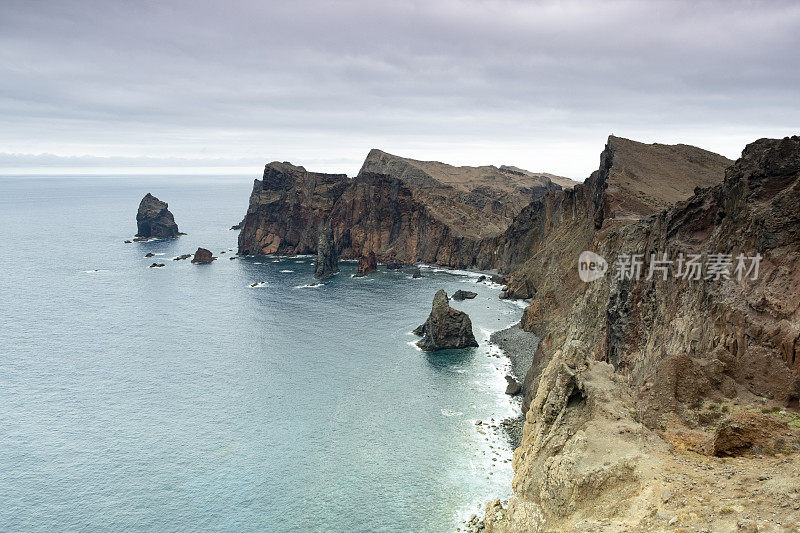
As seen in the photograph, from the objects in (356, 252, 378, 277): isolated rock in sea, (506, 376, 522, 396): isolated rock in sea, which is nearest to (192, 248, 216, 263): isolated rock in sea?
(356, 252, 378, 277): isolated rock in sea

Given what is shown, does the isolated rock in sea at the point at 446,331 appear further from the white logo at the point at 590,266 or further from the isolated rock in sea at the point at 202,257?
the isolated rock in sea at the point at 202,257

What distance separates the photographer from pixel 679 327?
40.9 metres

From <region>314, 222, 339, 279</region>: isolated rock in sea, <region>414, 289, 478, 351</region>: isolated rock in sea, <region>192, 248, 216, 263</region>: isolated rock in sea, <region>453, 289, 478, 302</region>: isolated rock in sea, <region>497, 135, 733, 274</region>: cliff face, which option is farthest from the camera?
<region>192, 248, 216, 263</region>: isolated rock in sea

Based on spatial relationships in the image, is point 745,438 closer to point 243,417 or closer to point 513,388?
point 513,388

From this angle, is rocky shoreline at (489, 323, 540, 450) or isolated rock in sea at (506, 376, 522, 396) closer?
rocky shoreline at (489, 323, 540, 450)

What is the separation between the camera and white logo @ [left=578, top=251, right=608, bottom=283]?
7281 centimetres

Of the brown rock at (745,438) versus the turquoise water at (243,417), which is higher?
the brown rock at (745,438)

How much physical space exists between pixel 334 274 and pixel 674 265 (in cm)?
13128

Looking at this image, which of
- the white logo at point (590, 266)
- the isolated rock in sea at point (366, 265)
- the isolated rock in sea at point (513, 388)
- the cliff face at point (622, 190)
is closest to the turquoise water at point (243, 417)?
the isolated rock in sea at point (513, 388)

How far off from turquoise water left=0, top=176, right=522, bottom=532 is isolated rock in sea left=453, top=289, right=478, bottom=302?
13.3 feet

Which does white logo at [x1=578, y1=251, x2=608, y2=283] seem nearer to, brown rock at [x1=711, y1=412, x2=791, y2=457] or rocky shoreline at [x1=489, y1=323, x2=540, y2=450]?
rocky shoreline at [x1=489, y1=323, x2=540, y2=450]

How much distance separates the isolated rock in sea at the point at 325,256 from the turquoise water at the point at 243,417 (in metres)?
32.3

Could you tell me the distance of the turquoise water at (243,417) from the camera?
52344 mm

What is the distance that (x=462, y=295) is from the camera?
13450 centimetres
